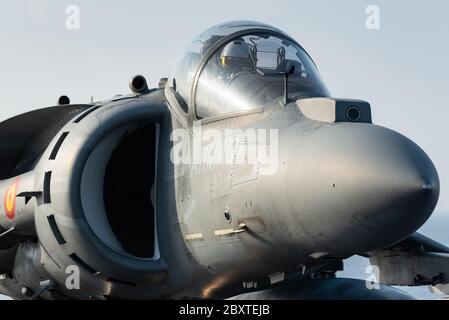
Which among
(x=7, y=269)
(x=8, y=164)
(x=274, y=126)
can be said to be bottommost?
(x=7, y=269)

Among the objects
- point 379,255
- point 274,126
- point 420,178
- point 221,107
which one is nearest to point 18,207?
point 221,107

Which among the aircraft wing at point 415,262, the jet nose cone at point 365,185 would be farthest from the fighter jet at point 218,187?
the aircraft wing at point 415,262

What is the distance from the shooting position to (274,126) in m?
6.29

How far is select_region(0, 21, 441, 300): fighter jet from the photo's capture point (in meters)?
5.39

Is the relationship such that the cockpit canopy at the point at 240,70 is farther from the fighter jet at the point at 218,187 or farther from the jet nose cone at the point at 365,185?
the jet nose cone at the point at 365,185

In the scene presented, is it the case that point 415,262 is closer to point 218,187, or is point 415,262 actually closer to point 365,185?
point 218,187

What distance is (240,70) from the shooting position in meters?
7.16

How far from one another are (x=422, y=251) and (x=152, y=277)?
348 cm

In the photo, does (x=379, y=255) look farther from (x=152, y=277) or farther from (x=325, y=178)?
(x=325, y=178)

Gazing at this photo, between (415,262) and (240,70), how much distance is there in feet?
11.8

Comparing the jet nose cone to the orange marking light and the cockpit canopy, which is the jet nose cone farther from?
the orange marking light

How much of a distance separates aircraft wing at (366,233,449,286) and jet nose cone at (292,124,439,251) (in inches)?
157

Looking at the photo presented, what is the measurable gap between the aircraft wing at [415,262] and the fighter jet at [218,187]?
1.09 meters

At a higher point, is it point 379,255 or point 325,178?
point 325,178
